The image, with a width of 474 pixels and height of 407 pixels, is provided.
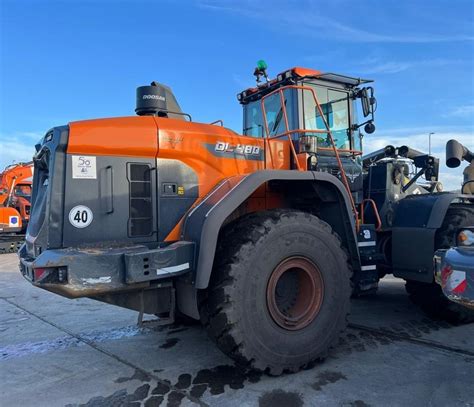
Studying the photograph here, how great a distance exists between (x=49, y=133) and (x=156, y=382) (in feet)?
7.11

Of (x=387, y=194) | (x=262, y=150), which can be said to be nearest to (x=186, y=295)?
(x=262, y=150)

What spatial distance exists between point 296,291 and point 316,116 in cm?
200

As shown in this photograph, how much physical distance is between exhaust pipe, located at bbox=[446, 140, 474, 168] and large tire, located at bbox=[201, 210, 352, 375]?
2690mm

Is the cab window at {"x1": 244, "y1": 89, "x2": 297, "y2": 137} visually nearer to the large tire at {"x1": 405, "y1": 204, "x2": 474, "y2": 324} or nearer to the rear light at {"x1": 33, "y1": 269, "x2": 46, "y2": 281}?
the large tire at {"x1": 405, "y1": 204, "x2": 474, "y2": 324}

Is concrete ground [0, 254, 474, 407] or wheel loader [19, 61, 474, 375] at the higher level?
wheel loader [19, 61, 474, 375]

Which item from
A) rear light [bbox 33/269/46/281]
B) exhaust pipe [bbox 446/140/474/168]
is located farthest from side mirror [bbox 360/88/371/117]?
rear light [bbox 33/269/46/281]

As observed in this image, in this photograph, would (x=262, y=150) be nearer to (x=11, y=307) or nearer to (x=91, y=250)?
(x=91, y=250)

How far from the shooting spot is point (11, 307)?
6.25 metres

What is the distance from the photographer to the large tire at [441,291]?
4742mm

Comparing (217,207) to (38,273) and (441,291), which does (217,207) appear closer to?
(38,273)

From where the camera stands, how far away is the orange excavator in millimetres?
13445

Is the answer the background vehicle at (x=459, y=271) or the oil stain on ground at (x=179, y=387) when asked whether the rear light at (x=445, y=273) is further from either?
the oil stain on ground at (x=179, y=387)

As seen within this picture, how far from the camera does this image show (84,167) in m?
3.40

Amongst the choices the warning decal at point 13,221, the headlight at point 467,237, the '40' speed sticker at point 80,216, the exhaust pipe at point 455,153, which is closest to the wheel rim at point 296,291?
the headlight at point 467,237
